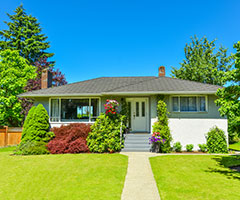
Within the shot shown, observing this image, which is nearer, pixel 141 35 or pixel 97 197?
pixel 97 197

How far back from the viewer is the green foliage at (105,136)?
32.6ft

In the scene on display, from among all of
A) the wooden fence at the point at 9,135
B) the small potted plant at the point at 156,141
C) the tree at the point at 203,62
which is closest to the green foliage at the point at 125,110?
the small potted plant at the point at 156,141

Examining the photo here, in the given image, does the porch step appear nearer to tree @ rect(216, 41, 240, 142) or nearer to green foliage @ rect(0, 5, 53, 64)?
tree @ rect(216, 41, 240, 142)

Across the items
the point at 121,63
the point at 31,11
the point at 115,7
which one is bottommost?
the point at 121,63

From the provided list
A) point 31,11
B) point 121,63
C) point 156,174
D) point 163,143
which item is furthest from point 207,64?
point 31,11

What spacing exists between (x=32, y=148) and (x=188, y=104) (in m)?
10.1

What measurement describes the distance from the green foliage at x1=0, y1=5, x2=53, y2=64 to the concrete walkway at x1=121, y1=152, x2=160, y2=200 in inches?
1090

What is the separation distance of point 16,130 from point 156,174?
40.0 ft

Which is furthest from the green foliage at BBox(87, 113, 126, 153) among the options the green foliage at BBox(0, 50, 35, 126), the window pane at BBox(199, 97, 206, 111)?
the green foliage at BBox(0, 50, 35, 126)

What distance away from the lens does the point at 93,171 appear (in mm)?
6348

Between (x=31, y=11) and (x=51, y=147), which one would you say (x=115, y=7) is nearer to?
(x=51, y=147)

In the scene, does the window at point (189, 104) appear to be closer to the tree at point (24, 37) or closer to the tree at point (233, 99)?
the tree at point (233, 99)

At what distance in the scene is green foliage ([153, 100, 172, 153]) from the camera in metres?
10.1

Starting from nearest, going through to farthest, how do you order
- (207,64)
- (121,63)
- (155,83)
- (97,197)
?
(97,197) < (155,83) < (207,64) < (121,63)
